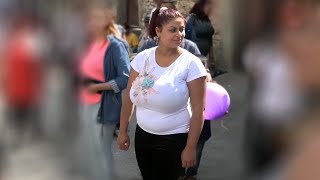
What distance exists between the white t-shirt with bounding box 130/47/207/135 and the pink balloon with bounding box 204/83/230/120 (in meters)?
0.06

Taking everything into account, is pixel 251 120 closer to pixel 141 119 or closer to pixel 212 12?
pixel 212 12

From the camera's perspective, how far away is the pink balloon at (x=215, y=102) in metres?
0.99

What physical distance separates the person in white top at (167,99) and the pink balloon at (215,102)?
0.15ft

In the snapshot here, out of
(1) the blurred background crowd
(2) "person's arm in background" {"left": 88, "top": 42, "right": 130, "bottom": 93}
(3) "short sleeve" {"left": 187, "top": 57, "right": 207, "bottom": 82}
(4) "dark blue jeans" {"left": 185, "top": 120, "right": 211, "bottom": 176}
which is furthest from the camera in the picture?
(4) "dark blue jeans" {"left": 185, "top": 120, "right": 211, "bottom": 176}

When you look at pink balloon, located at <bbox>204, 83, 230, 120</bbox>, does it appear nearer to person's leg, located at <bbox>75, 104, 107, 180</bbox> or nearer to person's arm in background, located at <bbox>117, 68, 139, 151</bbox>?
person's arm in background, located at <bbox>117, 68, 139, 151</bbox>

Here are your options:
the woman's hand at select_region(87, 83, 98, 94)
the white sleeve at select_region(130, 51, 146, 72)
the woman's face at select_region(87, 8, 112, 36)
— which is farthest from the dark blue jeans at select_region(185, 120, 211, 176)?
the woman's face at select_region(87, 8, 112, 36)

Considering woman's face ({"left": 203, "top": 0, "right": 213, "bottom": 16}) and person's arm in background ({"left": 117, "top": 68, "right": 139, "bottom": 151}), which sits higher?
woman's face ({"left": 203, "top": 0, "right": 213, "bottom": 16})

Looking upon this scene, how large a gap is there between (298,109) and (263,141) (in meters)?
0.04

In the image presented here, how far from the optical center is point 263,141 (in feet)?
1.56

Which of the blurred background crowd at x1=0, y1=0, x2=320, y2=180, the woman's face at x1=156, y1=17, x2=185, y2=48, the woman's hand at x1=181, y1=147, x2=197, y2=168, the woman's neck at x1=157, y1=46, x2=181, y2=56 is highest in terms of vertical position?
the blurred background crowd at x1=0, y1=0, x2=320, y2=180

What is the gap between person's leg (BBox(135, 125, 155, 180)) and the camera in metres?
1.01

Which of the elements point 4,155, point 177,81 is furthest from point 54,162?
point 177,81

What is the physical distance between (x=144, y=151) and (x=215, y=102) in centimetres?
20

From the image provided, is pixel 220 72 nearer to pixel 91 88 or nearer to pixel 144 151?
pixel 91 88
